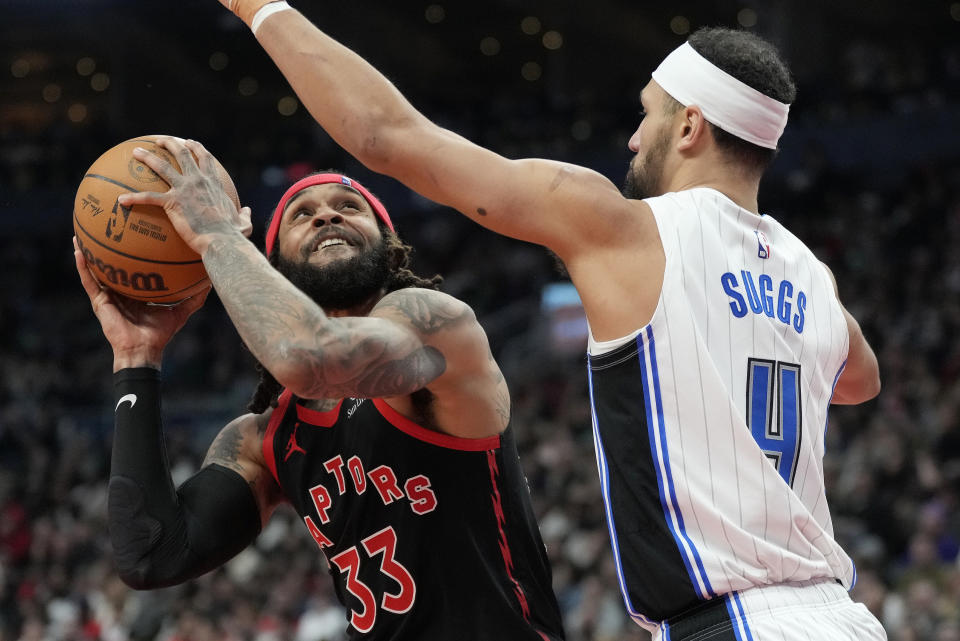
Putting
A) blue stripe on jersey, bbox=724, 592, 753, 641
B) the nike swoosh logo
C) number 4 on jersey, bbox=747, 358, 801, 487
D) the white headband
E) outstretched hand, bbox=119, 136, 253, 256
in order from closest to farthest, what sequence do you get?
blue stripe on jersey, bbox=724, 592, 753, 641
number 4 on jersey, bbox=747, 358, 801, 487
the white headband
outstretched hand, bbox=119, 136, 253, 256
the nike swoosh logo

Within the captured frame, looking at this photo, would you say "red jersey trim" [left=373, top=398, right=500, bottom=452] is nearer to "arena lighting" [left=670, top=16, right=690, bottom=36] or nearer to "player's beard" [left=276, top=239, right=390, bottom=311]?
"player's beard" [left=276, top=239, right=390, bottom=311]

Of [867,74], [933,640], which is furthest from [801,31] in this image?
[933,640]

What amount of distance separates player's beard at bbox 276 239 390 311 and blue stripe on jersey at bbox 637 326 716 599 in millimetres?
1279

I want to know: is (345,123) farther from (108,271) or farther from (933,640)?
(933,640)

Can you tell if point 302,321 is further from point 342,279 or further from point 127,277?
point 127,277

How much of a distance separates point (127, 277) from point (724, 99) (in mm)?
1909

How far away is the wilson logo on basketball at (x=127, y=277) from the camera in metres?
3.62

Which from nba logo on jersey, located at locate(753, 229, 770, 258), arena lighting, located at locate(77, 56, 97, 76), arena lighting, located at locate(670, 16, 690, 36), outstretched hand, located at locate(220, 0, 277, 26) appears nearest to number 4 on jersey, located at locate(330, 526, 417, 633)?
nba logo on jersey, located at locate(753, 229, 770, 258)

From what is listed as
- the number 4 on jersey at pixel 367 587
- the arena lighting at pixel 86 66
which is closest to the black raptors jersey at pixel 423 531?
the number 4 on jersey at pixel 367 587

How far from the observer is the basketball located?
11.5 ft

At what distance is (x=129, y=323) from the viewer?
3838 mm

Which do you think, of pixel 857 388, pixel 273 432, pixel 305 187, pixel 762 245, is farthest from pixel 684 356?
pixel 305 187

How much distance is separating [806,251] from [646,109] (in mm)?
595

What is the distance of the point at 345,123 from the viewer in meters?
2.80
